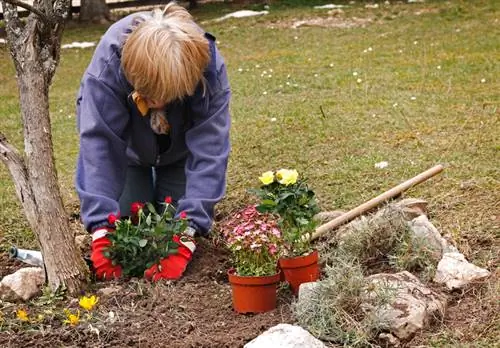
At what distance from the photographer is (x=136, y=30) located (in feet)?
10.8

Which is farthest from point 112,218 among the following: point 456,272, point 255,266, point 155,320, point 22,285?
point 456,272

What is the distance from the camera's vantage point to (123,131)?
3762mm

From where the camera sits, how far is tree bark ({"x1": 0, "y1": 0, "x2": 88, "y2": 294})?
10.8 ft

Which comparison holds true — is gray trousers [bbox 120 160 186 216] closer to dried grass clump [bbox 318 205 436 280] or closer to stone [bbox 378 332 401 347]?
dried grass clump [bbox 318 205 436 280]

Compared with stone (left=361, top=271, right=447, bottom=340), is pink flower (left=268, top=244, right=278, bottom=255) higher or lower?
higher

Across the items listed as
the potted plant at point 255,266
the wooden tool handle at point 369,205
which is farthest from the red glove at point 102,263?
the wooden tool handle at point 369,205

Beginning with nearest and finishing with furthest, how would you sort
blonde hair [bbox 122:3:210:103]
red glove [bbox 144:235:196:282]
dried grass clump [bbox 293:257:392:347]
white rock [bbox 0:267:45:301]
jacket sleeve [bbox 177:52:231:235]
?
dried grass clump [bbox 293:257:392:347], blonde hair [bbox 122:3:210:103], white rock [bbox 0:267:45:301], red glove [bbox 144:235:196:282], jacket sleeve [bbox 177:52:231:235]

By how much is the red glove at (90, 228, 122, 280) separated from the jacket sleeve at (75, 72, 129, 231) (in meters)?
0.10

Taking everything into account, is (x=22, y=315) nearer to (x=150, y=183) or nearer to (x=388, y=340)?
(x=388, y=340)

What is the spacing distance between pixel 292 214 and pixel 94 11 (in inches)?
539

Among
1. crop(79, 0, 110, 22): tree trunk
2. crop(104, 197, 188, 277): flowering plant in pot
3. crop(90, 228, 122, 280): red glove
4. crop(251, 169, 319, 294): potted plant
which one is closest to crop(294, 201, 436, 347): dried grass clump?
crop(251, 169, 319, 294): potted plant

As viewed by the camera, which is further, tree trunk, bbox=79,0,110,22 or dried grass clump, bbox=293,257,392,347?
tree trunk, bbox=79,0,110,22

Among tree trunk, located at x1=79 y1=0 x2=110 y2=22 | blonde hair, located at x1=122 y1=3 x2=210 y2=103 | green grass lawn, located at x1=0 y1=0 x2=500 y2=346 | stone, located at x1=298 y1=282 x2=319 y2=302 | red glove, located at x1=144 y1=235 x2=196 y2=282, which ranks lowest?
Result: tree trunk, located at x1=79 y1=0 x2=110 y2=22

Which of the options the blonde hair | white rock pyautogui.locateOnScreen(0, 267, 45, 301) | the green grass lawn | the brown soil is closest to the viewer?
the brown soil
